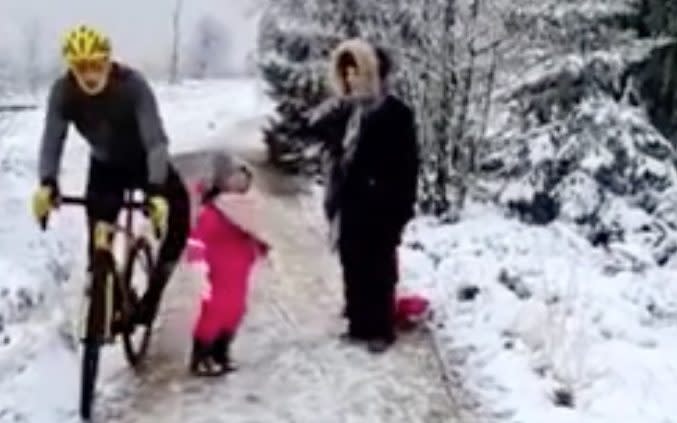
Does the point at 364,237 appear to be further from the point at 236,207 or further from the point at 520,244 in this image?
the point at 520,244

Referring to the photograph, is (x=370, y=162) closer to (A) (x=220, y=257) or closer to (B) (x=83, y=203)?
(A) (x=220, y=257)

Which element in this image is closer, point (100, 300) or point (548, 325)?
point (100, 300)

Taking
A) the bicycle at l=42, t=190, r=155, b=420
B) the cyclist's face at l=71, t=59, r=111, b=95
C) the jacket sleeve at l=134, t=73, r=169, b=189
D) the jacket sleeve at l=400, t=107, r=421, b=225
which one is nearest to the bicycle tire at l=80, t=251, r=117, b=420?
the bicycle at l=42, t=190, r=155, b=420

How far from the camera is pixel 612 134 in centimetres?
Result: 1603

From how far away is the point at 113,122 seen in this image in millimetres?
8867

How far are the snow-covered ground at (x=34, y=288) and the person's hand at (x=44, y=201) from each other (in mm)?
1088

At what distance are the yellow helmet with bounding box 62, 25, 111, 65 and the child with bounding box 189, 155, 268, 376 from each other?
1247 millimetres

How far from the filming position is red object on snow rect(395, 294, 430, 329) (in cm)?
1079

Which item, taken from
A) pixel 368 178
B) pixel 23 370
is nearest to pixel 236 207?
pixel 368 178

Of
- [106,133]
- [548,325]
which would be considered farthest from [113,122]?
[548,325]

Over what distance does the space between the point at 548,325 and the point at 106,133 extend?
3198mm

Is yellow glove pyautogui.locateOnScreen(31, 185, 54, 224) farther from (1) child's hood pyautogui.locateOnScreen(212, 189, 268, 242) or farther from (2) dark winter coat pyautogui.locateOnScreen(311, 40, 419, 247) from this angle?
(2) dark winter coat pyautogui.locateOnScreen(311, 40, 419, 247)

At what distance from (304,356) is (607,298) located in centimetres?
272

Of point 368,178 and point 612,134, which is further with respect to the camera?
point 612,134
